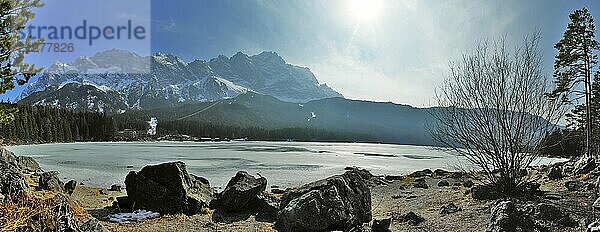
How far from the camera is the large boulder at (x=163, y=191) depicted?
43.5 feet

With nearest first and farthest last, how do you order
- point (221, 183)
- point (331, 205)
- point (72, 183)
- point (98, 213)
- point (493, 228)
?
point (493, 228) < point (331, 205) < point (98, 213) < point (72, 183) < point (221, 183)

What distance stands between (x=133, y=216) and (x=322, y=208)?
625 centimetres

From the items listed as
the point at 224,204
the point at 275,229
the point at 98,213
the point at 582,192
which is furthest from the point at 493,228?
the point at 98,213

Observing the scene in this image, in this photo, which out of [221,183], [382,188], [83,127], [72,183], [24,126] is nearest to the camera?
[72,183]

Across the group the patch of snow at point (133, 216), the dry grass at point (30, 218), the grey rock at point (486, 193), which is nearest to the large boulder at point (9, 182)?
the dry grass at point (30, 218)

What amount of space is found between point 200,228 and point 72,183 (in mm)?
9993

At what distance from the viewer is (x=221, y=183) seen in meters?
24.2

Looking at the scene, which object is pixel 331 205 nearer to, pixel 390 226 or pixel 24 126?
pixel 390 226

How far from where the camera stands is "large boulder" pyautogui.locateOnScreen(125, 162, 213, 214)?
1327 centimetres

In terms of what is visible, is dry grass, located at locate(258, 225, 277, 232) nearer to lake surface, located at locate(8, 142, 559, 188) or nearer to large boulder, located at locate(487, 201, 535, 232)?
large boulder, located at locate(487, 201, 535, 232)

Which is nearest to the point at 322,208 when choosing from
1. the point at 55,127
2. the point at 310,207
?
the point at 310,207

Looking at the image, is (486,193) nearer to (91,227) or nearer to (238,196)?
(238,196)

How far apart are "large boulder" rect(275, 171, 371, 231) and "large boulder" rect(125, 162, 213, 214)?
3.86m

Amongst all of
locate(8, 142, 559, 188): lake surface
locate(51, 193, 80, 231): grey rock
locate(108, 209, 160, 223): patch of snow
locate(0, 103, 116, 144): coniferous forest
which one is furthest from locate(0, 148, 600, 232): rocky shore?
locate(0, 103, 116, 144): coniferous forest
